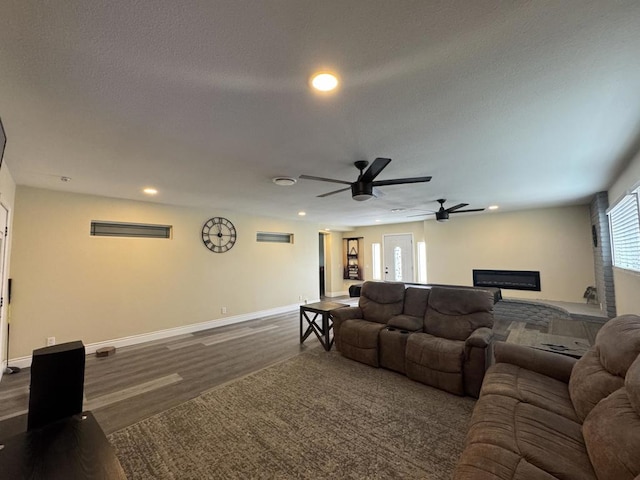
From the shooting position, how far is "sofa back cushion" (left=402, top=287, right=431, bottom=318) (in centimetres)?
369

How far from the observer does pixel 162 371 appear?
343 cm

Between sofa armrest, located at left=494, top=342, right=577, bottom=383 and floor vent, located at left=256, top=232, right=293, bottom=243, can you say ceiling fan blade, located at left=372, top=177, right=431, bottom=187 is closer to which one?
sofa armrest, located at left=494, top=342, right=577, bottom=383

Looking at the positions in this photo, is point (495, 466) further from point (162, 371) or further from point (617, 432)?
point (162, 371)

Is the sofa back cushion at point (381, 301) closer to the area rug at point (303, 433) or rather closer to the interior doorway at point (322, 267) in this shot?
the area rug at point (303, 433)

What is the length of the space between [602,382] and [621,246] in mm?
3464

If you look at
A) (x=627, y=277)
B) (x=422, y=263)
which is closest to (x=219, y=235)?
(x=422, y=263)

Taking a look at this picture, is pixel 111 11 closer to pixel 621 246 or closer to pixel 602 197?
pixel 621 246

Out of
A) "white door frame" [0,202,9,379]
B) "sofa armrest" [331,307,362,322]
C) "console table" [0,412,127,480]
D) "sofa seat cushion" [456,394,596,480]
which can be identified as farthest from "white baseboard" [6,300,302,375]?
"sofa seat cushion" [456,394,596,480]

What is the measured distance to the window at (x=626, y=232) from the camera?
9.80 ft

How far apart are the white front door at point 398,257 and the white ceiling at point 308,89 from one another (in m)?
Result: 5.58

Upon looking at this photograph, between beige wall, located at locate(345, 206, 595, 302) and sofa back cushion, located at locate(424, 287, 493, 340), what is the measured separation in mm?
4391

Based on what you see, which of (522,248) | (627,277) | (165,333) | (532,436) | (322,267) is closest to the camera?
(532,436)

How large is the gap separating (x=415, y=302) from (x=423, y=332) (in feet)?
1.47

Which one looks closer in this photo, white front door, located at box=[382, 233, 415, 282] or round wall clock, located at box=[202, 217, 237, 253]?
round wall clock, located at box=[202, 217, 237, 253]
